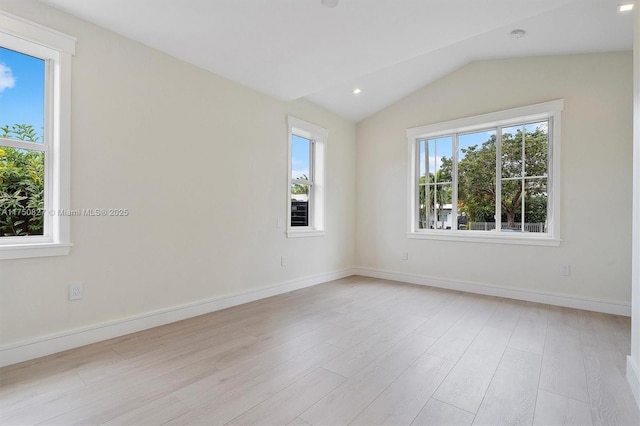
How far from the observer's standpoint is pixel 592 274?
357 centimetres

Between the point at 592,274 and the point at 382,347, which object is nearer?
the point at 382,347

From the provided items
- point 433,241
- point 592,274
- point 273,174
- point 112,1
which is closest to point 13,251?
point 112,1

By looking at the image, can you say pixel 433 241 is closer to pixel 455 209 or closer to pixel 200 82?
pixel 455 209

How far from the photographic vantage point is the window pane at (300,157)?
4.61 meters

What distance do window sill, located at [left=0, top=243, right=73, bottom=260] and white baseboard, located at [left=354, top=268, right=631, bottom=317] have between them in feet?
13.8

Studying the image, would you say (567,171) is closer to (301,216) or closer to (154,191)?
(301,216)

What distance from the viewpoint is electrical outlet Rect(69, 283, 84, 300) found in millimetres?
2449

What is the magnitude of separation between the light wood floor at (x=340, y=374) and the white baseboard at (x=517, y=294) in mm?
252

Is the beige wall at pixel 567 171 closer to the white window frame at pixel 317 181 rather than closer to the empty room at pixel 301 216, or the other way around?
the empty room at pixel 301 216

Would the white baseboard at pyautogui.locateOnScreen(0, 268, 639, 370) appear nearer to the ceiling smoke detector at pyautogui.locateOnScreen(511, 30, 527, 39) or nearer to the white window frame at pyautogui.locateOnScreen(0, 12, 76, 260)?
the white window frame at pyautogui.locateOnScreen(0, 12, 76, 260)

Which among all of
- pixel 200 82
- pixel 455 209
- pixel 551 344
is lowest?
pixel 551 344

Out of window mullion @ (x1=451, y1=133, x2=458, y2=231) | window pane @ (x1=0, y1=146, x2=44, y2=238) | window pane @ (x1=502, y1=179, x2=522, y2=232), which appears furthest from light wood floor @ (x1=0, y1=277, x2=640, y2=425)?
window mullion @ (x1=451, y1=133, x2=458, y2=231)

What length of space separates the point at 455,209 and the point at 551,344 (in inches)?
92.1

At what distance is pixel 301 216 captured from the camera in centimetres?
475
